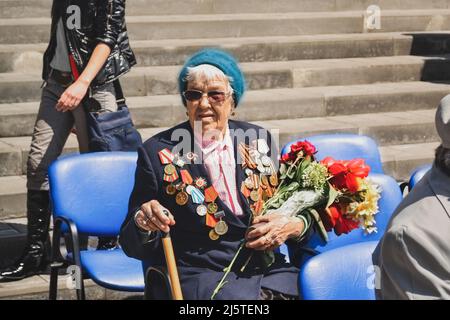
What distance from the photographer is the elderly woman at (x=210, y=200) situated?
4.01 m

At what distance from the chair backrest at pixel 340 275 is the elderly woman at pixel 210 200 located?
0.42 m

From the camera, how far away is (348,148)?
18.4ft

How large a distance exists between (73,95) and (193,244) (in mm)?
1548

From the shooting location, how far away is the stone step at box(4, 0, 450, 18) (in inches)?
341

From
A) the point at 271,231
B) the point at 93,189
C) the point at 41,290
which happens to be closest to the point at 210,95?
the point at 271,231

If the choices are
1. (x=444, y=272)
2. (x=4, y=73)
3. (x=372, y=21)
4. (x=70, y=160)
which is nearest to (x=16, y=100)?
(x=4, y=73)

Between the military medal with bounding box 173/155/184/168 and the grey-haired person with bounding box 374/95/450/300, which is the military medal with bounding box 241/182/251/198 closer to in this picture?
the military medal with bounding box 173/155/184/168

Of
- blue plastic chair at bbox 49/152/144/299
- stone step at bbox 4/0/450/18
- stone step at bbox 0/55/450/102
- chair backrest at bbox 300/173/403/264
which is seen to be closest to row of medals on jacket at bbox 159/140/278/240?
chair backrest at bbox 300/173/403/264

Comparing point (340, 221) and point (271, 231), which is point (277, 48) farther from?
point (271, 231)

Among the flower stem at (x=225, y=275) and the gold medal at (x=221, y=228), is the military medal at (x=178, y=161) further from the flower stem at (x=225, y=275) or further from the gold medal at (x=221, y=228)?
the flower stem at (x=225, y=275)

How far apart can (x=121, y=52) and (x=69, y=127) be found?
1.65ft

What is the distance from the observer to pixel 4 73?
7.90m

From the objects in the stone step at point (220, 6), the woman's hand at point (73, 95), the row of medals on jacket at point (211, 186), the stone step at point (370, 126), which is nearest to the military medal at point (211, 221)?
the row of medals on jacket at point (211, 186)

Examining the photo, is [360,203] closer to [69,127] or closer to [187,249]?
[187,249]
